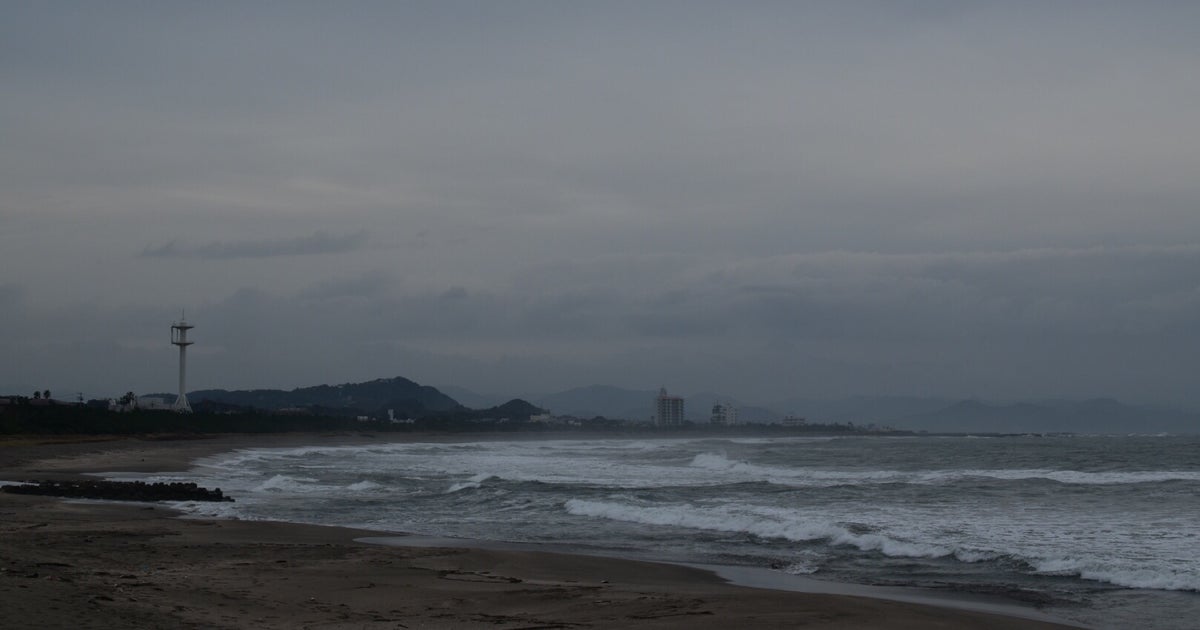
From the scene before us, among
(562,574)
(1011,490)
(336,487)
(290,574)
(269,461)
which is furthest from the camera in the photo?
(269,461)

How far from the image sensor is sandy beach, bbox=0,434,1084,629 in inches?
386

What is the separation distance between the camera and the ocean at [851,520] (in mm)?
14172

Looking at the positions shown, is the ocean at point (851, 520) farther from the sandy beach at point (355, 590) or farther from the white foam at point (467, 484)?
the sandy beach at point (355, 590)

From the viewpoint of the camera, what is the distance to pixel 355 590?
11906 millimetres

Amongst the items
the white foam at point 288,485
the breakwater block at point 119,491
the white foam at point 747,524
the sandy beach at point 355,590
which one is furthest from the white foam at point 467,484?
the sandy beach at point 355,590

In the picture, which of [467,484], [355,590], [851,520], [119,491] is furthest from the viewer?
[467,484]

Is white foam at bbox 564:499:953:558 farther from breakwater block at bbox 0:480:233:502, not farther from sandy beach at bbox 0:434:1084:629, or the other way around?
breakwater block at bbox 0:480:233:502

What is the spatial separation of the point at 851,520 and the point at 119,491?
53.3ft

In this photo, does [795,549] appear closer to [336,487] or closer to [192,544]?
[192,544]

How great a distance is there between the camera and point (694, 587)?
13.1 meters

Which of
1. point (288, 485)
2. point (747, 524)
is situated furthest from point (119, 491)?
point (747, 524)

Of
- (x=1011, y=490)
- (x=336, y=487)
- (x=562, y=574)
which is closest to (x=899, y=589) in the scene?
(x=562, y=574)

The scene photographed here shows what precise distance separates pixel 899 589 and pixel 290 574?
7.36 meters

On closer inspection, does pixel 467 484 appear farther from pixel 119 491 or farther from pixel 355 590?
pixel 355 590
